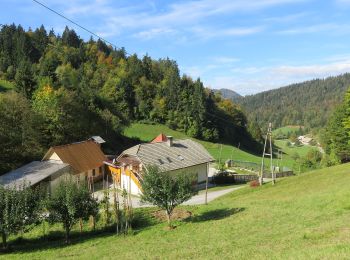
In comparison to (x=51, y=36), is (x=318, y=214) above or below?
below

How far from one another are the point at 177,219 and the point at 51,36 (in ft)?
454

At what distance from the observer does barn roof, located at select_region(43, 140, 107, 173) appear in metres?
50.6

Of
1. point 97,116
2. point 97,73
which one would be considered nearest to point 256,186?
point 97,116

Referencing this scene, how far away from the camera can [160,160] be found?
52031mm

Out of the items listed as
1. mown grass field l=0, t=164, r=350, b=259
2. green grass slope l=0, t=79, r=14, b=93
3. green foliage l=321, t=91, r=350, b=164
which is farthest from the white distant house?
green grass slope l=0, t=79, r=14, b=93

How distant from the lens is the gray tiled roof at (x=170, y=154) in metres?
51.5

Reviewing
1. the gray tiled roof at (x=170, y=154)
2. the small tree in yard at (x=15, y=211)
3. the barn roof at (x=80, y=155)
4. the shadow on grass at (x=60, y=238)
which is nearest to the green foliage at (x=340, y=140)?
the gray tiled roof at (x=170, y=154)

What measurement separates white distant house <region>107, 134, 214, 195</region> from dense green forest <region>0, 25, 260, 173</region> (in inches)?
535

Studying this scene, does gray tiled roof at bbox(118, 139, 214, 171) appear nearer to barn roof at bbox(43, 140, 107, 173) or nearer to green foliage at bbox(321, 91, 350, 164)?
barn roof at bbox(43, 140, 107, 173)

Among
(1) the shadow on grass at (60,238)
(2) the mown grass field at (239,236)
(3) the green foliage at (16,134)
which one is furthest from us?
(3) the green foliage at (16,134)

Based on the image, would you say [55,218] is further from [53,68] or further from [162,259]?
[53,68]

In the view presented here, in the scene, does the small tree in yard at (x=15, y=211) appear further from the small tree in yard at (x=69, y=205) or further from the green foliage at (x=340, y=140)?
the green foliage at (x=340, y=140)

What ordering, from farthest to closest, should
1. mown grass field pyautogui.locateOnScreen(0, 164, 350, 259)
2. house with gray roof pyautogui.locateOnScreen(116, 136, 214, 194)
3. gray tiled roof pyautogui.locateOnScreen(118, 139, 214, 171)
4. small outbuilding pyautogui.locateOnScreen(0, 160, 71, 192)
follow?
gray tiled roof pyautogui.locateOnScreen(118, 139, 214, 171) → house with gray roof pyautogui.locateOnScreen(116, 136, 214, 194) → small outbuilding pyautogui.locateOnScreen(0, 160, 71, 192) → mown grass field pyautogui.locateOnScreen(0, 164, 350, 259)

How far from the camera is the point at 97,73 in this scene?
133 meters
